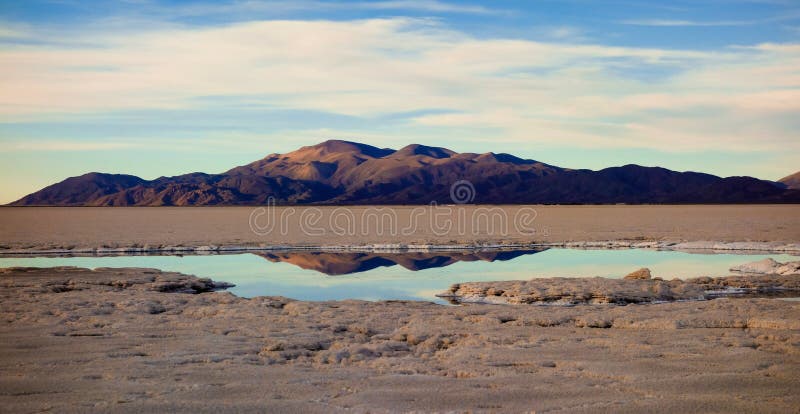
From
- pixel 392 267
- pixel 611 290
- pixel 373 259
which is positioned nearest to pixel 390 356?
pixel 611 290

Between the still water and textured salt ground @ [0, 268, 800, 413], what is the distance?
4421mm

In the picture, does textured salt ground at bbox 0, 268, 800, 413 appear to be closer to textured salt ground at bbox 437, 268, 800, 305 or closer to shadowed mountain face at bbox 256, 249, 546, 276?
textured salt ground at bbox 437, 268, 800, 305

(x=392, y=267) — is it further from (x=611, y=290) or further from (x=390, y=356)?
(x=390, y=356)

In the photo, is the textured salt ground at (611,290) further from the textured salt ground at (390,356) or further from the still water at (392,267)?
the textured salt ground at (390,356)

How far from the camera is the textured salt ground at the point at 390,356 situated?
23.0 feet

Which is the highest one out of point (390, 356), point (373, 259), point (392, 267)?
point (373, 259)

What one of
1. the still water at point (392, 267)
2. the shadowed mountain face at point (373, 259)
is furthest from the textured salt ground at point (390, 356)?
the shadowed mountain face at point (373, 259)

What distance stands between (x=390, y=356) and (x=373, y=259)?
57.0 feet

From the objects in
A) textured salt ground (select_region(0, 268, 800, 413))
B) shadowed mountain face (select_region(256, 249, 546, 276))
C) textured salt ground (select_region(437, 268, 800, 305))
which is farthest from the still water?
textured salt ground (select_region(0, 268, 800, 413))

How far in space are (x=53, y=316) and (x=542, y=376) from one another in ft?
26.7

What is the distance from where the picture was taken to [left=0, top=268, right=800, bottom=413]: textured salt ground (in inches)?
275

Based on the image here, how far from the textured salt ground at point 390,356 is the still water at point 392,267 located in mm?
4421

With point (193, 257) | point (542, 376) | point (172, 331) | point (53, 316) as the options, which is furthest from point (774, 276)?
point (193, 257)

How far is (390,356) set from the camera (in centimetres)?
922
